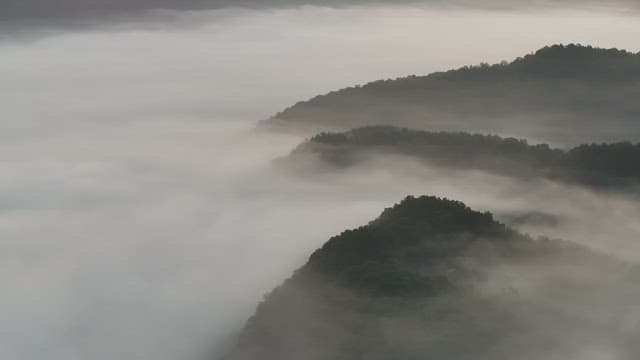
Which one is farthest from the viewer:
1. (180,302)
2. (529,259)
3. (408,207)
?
(180,302)

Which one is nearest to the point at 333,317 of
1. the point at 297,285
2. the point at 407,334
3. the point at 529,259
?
the point at 407,334

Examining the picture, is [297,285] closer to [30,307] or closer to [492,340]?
[492,340]

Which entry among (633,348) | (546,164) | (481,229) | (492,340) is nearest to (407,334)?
(492,340)

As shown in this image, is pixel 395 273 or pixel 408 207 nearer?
pixel 395 273

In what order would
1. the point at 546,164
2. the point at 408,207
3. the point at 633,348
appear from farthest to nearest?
the point at 546,164 → the point at 408,207 → the point at 633,348

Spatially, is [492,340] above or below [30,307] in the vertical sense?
above

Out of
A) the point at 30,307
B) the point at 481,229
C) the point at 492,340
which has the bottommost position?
the point at 30,307
